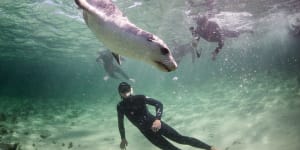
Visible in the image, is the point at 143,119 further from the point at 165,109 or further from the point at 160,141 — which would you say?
the point at 165,109

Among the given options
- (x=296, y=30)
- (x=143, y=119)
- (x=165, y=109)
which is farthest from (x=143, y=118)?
(x=296, y=30)

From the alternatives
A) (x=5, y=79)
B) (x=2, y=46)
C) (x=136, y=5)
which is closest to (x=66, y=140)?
(x=136, y=5)

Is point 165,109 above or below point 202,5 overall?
below

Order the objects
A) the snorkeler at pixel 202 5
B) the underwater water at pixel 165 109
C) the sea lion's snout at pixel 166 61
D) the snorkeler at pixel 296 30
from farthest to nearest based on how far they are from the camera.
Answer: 1. the snorkeler at pixel 296 30
2. the snorkeler at pixel 202 5
3. the underwater water at pixel 165 109
4. the sea lion's snout at pixel 166 61

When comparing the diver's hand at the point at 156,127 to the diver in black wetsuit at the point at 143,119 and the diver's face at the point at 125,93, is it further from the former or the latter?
the diver's face at the point at 125,93

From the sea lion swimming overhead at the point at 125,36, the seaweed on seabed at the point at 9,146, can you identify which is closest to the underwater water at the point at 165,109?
the seaweed on seabed at the point at 9,146

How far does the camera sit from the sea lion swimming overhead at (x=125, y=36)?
2.37 metres

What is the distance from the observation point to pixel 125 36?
2.69 metres

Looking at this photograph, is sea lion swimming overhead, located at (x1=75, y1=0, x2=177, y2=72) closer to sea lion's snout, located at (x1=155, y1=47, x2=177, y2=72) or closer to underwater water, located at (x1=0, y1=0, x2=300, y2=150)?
sea lion's snout, located at (x1=155, y1=47, x2=177, y2=72)

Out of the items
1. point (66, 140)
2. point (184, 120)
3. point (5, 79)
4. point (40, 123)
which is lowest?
point (5, 79)

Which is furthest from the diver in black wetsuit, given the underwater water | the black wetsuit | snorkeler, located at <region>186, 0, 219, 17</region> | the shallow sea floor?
snorkeler, located at <region>186, 0, 219, 17</region>

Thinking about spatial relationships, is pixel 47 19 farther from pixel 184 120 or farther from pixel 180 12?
pixel 184 120

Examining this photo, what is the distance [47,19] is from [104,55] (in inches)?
289

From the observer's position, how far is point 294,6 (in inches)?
968
